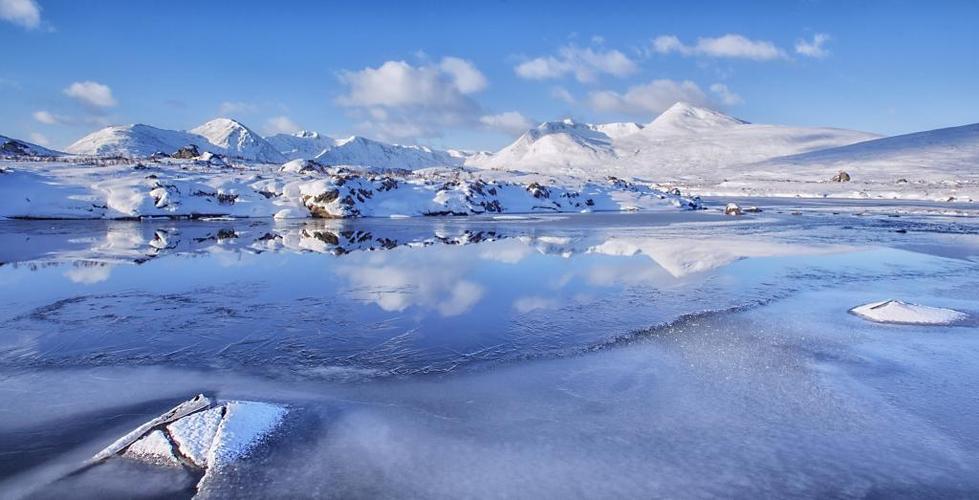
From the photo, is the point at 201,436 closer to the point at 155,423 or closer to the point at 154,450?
the point at 154,450

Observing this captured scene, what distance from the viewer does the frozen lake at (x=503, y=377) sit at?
14.1ft

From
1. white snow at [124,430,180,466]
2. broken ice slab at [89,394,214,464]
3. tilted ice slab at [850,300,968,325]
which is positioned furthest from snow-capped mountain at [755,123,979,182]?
white snow at [124,430,180,466]

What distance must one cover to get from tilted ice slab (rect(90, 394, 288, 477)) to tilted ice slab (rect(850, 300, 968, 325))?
9052mm

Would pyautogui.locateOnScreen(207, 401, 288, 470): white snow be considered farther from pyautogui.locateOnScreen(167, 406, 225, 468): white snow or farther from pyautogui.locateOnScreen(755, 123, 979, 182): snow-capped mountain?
pyautogui.locateOnScreen(755, 123, 979, 182): snow-capped mountain

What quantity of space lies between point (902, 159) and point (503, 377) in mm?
168570

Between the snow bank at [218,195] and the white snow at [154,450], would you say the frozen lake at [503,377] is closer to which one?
the white snow at [154,450]

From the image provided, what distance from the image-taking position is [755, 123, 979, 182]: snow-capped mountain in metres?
122

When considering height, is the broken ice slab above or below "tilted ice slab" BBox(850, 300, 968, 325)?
above

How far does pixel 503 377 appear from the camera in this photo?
6.36 m

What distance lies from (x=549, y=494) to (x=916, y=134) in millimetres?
210531

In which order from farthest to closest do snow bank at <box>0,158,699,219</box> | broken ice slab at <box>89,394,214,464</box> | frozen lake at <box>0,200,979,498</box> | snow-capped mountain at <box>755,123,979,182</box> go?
snow-capped mountain at <box>755,123,979,182</box>
snow bank at <box>0,158,699,219</box>
broken ice slab at <box>89,394,214,464</box>
frozen lake at <box>0,200,979,498</box>

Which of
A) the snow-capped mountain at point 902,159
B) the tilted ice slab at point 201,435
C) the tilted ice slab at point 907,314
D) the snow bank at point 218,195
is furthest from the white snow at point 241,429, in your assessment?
the snow-capped mountain at point 902,159

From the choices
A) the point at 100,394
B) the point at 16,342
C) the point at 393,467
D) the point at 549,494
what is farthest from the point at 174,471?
the point at 16,342

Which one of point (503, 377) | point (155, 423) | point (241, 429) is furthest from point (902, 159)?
point (155, 423)
